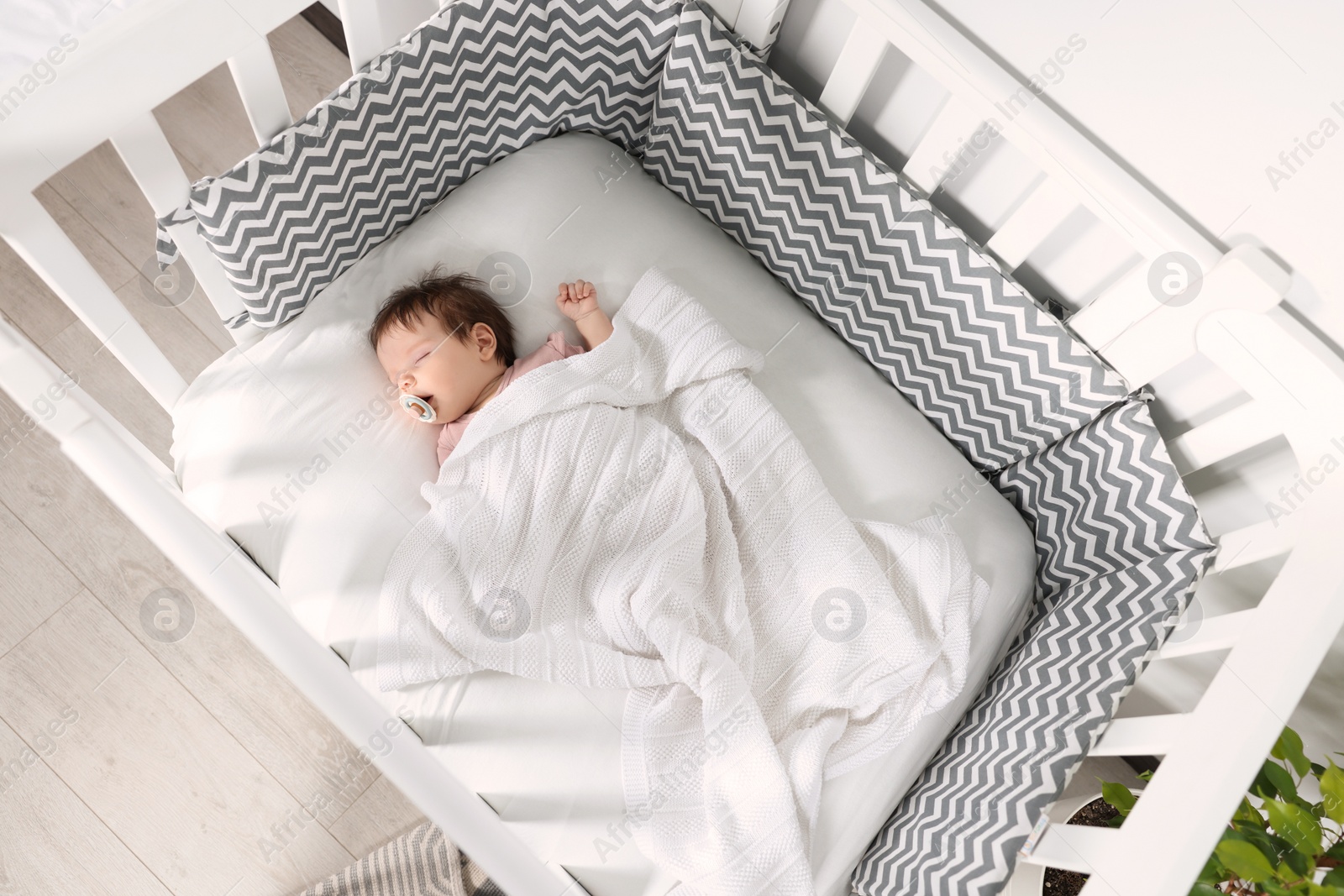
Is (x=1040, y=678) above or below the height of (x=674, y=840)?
above

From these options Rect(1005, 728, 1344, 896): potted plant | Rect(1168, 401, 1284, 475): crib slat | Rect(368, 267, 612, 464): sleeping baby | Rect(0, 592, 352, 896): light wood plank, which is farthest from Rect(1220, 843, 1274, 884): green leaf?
Rect(0, 592, 352, 896): light wood plank

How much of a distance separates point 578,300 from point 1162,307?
0.67 meters

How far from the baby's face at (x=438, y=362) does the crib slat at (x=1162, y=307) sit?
715 millimetres

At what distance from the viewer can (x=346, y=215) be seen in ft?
3.31

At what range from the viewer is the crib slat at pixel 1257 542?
869 millimetres

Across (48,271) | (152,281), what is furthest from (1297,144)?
(152,281)

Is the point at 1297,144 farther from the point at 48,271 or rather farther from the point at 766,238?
the point at 48,271

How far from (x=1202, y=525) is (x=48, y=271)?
4.01 feet

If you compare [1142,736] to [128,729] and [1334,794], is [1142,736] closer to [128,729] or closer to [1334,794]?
[1334,794]

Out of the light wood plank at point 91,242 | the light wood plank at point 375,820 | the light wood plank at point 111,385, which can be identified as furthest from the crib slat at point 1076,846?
the light wood plank at point 91,242

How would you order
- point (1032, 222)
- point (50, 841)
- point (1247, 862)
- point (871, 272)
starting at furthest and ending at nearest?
1. point (50, 841)
2. point (871, 272)
3. point (1032, 222)
4. point (1247, 862)

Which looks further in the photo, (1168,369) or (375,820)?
(375,820)

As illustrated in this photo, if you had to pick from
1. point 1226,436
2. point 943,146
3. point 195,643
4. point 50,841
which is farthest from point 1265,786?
point 50,841

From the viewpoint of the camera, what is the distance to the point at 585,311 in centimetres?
108
